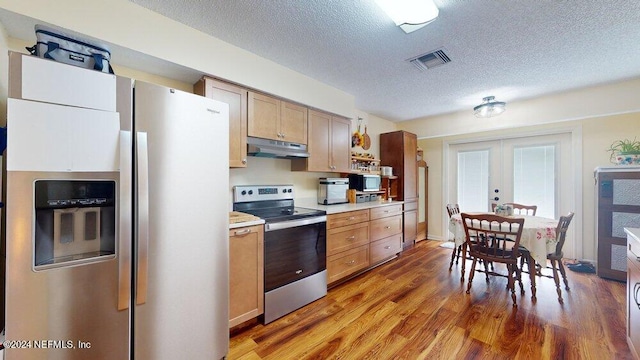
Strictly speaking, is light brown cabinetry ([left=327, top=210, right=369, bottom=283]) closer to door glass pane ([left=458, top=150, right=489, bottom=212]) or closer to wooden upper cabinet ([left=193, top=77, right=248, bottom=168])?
wooden upper cabinet ([left=193, top=77, right=248, bottom=168])

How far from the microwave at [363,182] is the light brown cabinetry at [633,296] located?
8.27 ft

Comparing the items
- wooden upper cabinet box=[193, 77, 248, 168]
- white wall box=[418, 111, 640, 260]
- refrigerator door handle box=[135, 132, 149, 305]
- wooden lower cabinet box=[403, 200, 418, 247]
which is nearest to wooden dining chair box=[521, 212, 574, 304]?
white wall box=[418, 111, 640, 260]

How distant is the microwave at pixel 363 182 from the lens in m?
3.67

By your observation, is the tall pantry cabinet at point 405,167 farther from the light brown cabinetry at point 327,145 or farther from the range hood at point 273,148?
the range hood at point 273,148

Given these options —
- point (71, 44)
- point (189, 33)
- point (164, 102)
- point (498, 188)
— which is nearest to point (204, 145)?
point (164, 102)

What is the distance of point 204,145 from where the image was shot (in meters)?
1.51

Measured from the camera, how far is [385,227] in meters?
3.47

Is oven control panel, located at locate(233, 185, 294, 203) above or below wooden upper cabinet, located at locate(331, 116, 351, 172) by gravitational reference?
below

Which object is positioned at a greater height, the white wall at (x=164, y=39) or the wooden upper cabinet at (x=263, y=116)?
the white wall at (x=164, y=39)

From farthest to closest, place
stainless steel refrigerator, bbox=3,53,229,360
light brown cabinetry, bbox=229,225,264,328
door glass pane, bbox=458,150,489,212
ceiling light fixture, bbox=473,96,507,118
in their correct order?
door glass pane, bbox=458,150,489,212, ceiling light fixture, bbox=473,96,507,118, light brown cabinetry, bbox=229,225,264,328, stainless steel refrigerator, bbox=3,53,229,360

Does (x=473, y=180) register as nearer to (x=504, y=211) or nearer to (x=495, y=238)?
(x=504, y=211)

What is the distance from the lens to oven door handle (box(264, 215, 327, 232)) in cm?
206

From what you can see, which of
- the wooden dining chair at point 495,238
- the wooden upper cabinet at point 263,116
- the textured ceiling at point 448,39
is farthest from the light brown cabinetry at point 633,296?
the wooden upper cabinet at point 263,116

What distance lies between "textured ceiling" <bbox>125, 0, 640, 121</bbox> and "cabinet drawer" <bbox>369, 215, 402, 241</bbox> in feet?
6.08
